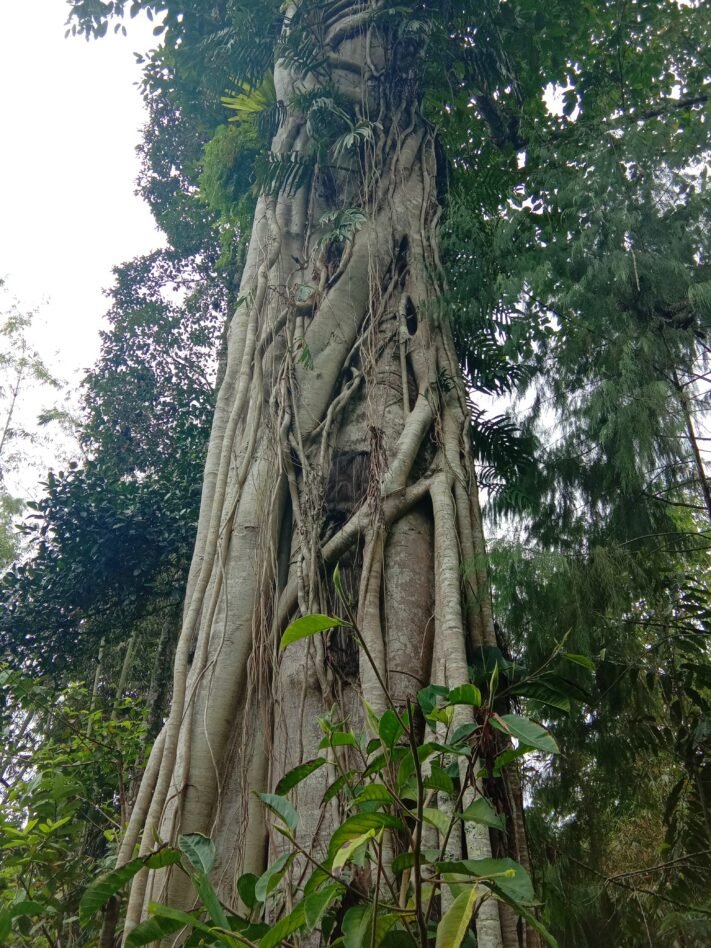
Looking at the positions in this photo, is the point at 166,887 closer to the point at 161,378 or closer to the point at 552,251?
the point at 552,251

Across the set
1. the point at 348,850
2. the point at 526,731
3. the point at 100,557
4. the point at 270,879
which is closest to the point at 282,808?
the point at 270,879

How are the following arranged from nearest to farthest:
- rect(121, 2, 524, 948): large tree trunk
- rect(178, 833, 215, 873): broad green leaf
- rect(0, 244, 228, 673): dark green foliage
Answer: rect(178, 833, 215, 873): broad green leaf → rect(121, 2, 524, 948): large tree trunk → rect(0, 244, 228, 673): dark green foliage

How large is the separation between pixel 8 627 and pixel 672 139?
14.8 feet

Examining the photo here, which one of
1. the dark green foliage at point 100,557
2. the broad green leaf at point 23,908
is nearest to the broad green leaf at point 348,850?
the broad green leaf at point 23,908

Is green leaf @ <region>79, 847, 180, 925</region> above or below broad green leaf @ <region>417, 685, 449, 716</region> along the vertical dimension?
below

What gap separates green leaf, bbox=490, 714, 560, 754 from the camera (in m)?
0.97

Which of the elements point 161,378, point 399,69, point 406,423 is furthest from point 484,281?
point 161,378

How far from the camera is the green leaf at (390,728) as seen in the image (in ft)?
3.41

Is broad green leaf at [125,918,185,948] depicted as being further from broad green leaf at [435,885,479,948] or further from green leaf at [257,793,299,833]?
broad green leaf at [435,885,479,948]

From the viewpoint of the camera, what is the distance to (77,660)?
5.05 meters

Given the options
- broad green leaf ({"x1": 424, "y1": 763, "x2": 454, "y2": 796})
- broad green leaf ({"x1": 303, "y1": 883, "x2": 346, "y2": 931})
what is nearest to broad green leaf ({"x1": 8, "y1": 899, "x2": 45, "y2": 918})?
broad green leaf ({"x1": 303, "y1": 883, "x2": 346, "y2": 931})

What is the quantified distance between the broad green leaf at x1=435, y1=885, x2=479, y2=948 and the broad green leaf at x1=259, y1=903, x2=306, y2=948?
0.18 m

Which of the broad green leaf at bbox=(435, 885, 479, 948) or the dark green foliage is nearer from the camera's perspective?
the broad green leaf at bbox=(435, 885, 479, 948)

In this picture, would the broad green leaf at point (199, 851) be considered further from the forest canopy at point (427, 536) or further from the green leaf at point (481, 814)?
the green leaf at point (481, 814)
